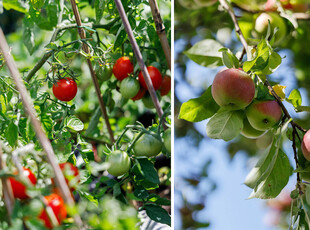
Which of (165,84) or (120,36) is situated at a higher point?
(120,36)

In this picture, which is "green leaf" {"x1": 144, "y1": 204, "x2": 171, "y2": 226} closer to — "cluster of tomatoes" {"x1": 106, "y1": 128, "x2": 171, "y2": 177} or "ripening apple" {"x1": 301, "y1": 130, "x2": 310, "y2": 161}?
"cluster of tomatoes" {"x1": 106, "y1": 128, "x2": 171, "y2": 177}

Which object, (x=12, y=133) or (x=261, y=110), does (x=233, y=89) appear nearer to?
(x=261, y=110)

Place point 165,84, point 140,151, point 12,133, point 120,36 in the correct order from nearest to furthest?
1. point 12,133
2. point 140,151
3. point 120,36
4. point 165,84

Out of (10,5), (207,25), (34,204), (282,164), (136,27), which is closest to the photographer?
(34,204)

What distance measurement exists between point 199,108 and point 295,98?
14 cm

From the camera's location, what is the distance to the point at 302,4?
98cm

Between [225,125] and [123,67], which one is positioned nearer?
[225,125]

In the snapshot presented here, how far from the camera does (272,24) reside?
801 millimetres

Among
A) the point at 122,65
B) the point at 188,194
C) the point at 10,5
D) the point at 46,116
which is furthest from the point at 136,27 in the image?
the point at 188,194

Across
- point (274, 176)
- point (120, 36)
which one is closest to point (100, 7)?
point (120, 36)

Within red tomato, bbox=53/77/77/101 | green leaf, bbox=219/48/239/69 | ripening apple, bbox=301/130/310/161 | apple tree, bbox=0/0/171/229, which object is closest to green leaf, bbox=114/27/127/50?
apple tree, bbox=0/0/171/229

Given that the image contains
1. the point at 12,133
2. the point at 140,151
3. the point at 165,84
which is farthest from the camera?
the point at 165,84

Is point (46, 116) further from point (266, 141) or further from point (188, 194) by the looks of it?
point (266, 141)

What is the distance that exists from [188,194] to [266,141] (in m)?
0.28
